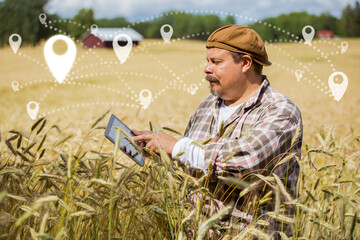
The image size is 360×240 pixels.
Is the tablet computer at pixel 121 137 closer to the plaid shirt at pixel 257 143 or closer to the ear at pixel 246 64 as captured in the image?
the plaid shirt at pixel 257 143

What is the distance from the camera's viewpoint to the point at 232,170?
2496 mm

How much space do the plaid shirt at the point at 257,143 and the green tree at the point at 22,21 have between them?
16.4 meters

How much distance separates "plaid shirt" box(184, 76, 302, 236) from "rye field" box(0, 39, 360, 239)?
0.36 feet

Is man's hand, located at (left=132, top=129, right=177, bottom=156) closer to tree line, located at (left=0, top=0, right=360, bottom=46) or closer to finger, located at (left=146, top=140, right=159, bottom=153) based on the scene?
finger, located at (left=146, top=140, right=159, bottom=153)

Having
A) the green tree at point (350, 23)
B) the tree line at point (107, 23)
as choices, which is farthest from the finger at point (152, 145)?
the green tree at point (350, 23)

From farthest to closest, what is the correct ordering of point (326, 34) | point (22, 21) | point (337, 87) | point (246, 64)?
point (326, 34) < point (22, 21) < point (337, 87) < point (246, 64)

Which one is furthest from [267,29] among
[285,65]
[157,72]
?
[157,72]

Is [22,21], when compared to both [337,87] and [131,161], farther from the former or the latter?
[131,161]

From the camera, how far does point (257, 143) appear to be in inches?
98.4

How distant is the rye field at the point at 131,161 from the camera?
82.6 inches

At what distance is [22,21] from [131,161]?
16.7 meters

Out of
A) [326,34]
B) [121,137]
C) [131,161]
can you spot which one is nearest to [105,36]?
[131,161]

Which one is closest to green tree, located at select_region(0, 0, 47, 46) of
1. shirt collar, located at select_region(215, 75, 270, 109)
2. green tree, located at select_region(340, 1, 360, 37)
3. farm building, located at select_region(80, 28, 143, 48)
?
farm building, located at select_region(80, 28, 143, 48)

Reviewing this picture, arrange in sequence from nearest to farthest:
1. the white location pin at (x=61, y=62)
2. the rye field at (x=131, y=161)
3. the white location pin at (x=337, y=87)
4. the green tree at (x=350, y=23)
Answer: the rye field at (x=131, y=161) → the white location pin at (x=337, y=87) → the white location pin at (x=61, y=62) → the green tree at (x=350, y=23)
